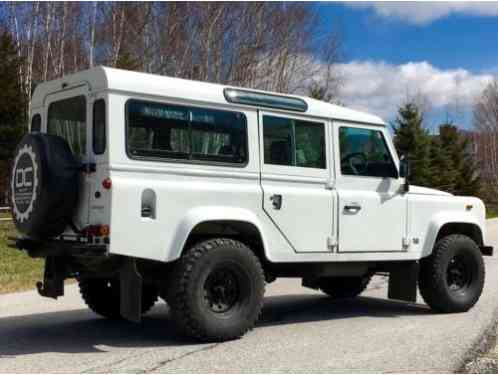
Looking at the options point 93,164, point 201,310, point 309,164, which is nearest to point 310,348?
point 201,310

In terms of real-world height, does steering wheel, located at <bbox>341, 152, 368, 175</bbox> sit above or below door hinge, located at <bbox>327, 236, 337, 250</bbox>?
above

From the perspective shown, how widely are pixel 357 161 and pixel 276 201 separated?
1.40 metres

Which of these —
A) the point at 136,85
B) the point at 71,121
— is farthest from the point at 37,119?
the point at 136,85

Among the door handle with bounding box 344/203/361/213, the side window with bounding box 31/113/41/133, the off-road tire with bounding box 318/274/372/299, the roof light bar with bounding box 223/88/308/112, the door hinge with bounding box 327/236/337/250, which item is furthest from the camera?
the off-road tire with bounding box 318/274/372/299

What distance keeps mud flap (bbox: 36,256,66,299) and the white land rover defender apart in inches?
0.5

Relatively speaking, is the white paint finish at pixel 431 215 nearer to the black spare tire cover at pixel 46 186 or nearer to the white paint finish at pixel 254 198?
the white paint finish at pixel 254 198

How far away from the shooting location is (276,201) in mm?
7133

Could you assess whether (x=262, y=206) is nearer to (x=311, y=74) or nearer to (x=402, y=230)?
(x=402, y=230)

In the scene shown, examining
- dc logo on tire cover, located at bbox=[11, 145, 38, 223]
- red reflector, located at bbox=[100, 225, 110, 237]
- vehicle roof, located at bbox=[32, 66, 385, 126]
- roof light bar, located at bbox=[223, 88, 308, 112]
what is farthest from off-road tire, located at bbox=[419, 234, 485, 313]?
dc logo on tire cover, located at bbox=[11, 145, 38, 223]

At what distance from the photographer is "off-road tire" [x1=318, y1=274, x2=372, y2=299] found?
31.6 feet

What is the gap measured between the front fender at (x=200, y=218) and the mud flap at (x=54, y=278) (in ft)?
3.68

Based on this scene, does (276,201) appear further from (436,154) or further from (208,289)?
(436,154)

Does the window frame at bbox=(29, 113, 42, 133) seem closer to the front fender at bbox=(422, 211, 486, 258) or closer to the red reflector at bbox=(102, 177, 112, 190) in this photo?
the red reflector at bbox=(102, 177, 112, 190)

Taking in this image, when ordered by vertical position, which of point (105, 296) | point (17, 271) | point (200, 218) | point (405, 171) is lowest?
point (17, 271)
